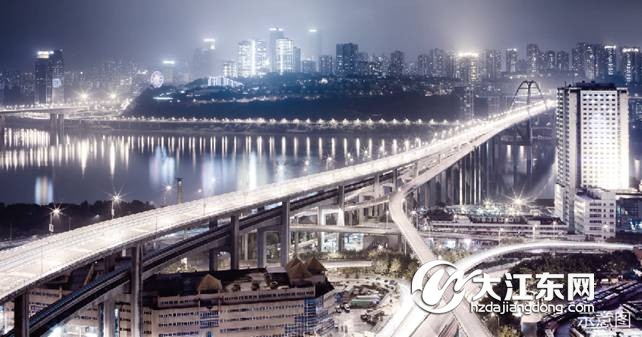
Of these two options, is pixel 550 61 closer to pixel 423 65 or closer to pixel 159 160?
pixel 423 65

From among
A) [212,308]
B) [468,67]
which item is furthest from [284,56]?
[212,308]

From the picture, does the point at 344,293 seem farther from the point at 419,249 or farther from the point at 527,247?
the point at 527,247

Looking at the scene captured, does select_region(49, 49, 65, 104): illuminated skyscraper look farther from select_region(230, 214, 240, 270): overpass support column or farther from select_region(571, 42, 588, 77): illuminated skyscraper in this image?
select_region(230, 214, 240, 270): overpass support column

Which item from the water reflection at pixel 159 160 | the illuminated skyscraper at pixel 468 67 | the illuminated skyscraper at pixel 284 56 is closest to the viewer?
the water reflection at pixel 159 160

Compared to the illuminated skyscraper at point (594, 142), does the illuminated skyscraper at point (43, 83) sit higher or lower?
higher

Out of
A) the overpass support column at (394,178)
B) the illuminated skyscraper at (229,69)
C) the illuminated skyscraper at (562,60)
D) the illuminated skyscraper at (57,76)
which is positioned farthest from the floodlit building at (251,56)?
the overpass support column at (394,178)

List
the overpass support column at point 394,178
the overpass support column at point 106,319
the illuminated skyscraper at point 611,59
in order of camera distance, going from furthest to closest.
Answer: the illuminated skyscraper at point 611,59, the overpass support column at point 394,178, the overpass support column at point 106,319

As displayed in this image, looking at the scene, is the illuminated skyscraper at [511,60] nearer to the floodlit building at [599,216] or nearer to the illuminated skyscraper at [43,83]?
the illuminated skyscraper at [43,83]
